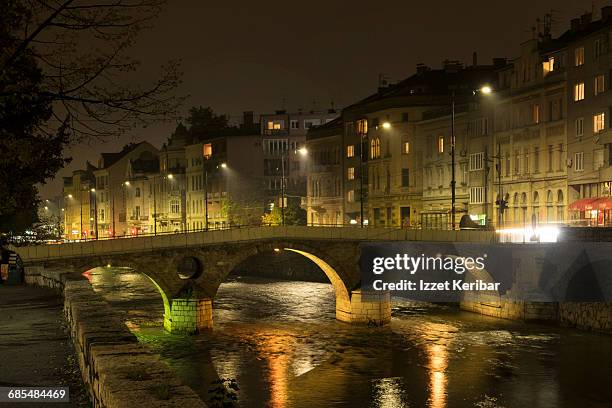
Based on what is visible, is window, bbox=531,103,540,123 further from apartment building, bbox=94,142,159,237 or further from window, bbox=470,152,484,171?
apartment building, bbox=94,142,159,237

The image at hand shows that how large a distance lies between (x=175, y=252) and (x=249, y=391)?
2086 cm

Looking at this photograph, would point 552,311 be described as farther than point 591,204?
No

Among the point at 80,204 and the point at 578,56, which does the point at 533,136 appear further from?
the point at 80,204

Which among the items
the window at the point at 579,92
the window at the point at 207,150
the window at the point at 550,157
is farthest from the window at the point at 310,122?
the window at the point at 579,92

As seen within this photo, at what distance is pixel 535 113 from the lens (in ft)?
218

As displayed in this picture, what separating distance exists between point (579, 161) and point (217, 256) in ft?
81.3

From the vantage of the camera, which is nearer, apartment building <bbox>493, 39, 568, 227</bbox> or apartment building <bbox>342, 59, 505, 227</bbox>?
apartment building <bbox>493, 39, 568, 227</bbox>

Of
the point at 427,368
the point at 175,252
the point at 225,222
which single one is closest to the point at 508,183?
the point at 175,252

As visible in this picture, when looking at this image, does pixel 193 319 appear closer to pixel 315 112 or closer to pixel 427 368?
pixel 427 368

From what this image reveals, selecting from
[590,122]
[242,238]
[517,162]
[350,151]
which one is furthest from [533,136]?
[350,151]

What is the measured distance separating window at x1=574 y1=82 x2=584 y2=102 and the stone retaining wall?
165ft

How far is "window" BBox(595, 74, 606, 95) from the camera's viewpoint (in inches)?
2261

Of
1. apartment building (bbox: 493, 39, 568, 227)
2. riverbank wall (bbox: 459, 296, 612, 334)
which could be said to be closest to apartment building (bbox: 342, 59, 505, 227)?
apartment building (bbox: 493, 39, 568, 227)

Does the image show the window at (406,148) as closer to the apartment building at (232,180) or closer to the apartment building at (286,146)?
the apartment building at (286,146)
